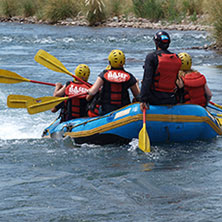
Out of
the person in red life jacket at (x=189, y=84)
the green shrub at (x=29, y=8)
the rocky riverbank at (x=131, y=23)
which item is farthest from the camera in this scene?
the green shrub at (x=29, y=8)

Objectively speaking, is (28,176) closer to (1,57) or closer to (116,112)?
(116,112)

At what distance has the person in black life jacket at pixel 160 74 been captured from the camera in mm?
6148

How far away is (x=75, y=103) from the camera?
7.21 meters

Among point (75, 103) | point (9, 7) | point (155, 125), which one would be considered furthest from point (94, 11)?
point (155, 125)

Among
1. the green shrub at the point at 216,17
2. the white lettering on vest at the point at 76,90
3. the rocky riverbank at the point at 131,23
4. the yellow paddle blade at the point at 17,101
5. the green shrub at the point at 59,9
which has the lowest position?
the rocky riverbank at the point at 131,23

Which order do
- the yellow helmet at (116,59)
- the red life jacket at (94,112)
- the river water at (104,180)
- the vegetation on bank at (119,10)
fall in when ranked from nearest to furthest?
the river water at (104,180), the yellow helmet at (116,59), the red life jacket at (94,112), the vegetation on bank at (119,10)

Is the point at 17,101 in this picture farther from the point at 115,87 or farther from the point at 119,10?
the point at 119,10

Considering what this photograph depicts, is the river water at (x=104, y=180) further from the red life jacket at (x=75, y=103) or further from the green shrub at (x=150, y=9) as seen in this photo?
the green shrub at (x=150, y=9)

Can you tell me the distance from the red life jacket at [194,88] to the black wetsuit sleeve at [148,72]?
2.14 ft

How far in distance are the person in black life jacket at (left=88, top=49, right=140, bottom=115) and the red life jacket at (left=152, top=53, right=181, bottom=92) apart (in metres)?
0.41

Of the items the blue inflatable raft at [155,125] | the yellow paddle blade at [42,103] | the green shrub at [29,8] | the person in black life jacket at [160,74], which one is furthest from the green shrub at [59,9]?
the person in black life jacket at [160,74]

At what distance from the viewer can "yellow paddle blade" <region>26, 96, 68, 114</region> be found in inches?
279

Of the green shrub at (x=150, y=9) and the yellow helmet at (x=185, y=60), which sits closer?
the yellow helmet at (x=185, y=60)

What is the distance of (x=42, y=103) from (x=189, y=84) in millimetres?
1990
